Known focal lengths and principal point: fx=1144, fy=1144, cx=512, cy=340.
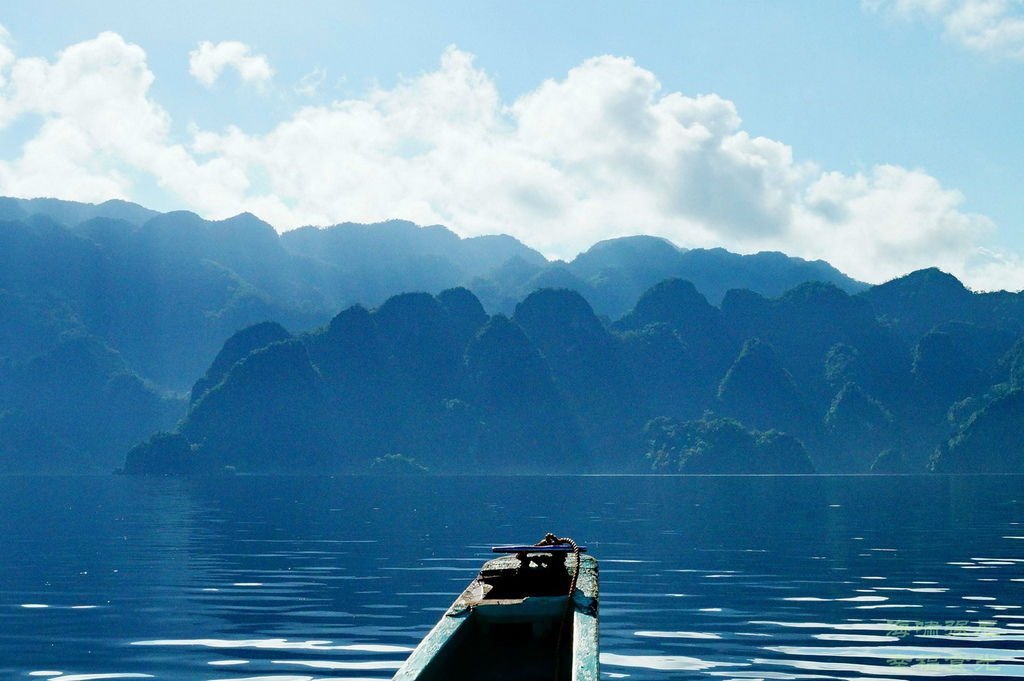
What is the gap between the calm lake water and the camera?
22.4m

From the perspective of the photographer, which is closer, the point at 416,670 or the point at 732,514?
the point at 416,670

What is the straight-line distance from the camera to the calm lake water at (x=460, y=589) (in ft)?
73.4

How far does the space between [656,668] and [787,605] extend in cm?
1011

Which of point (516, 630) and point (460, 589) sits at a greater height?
point (460, 589)

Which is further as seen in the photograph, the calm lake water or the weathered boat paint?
the calm lake water

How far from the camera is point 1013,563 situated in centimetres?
4097

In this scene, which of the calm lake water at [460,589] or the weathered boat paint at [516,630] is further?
the calm lake water at [460,589]

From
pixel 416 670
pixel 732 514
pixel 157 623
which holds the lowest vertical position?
pixel 416 670

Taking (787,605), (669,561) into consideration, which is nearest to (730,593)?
(787,605)

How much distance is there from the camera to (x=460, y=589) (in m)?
34.8

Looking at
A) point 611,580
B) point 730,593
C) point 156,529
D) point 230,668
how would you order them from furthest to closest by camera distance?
point 156,529
point 611,580
point 730,593
point 230,668

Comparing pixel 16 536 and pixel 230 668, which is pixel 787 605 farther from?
pixel 16 536

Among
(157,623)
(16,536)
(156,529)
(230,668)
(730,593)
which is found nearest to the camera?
(230,668)

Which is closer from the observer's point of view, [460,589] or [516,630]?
[516,630]
